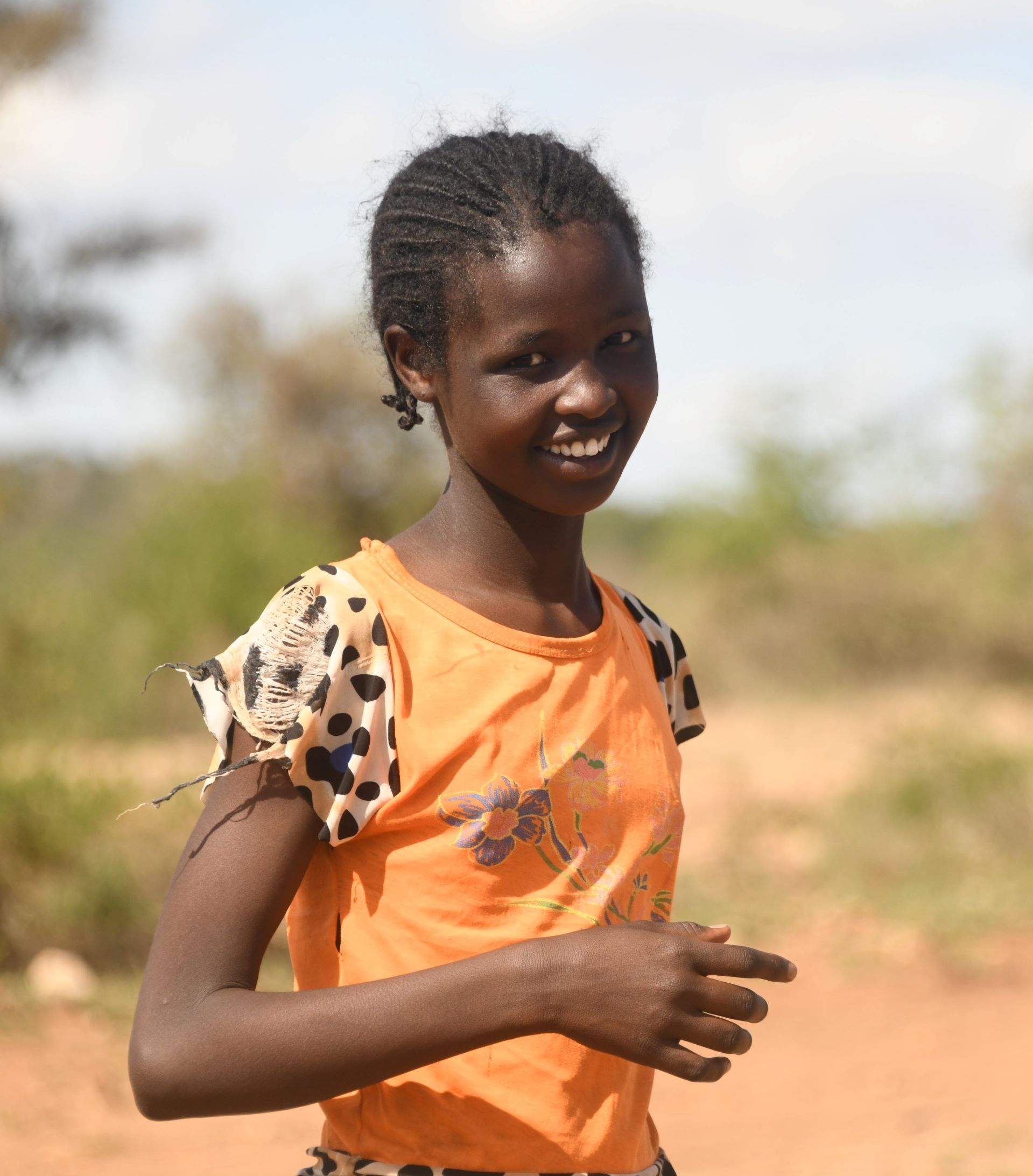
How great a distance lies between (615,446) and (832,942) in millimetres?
5622

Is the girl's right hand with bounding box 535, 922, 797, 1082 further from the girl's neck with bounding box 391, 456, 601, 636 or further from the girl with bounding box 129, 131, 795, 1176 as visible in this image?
the girl's neck with bounding box 391, 456, 601, 636

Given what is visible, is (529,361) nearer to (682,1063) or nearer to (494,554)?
(494,554)

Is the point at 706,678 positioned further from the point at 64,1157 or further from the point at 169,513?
the point at 64,1157

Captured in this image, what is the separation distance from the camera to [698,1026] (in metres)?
1.20

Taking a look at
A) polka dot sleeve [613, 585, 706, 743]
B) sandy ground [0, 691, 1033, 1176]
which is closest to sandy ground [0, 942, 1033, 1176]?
sandy ground [0, 691, 1033, 1176]

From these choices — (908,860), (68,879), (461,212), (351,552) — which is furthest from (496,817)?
(351,552)

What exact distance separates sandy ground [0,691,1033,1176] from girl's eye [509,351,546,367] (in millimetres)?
3291

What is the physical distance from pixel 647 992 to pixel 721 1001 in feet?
0.22

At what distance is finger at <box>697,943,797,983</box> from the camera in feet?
3.95

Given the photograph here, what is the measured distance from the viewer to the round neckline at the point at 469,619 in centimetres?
144

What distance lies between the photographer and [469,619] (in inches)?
56.7

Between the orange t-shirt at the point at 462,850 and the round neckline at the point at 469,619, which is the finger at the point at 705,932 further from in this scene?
the round neckline at the point at 469,619

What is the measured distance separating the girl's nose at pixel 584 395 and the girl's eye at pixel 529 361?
0.03 meters

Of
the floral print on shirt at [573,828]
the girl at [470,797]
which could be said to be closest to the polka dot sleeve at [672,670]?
the girl at [470,797]
